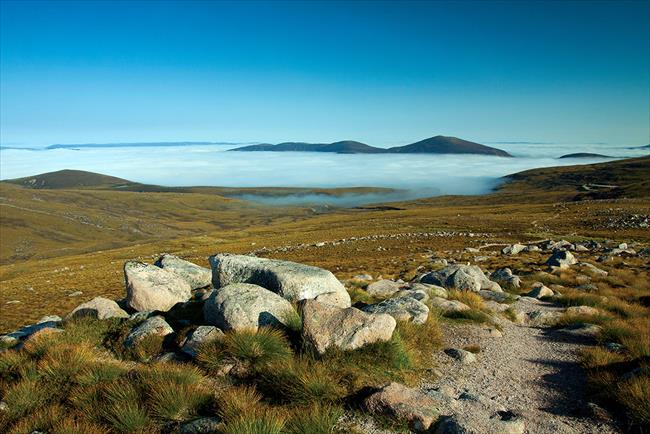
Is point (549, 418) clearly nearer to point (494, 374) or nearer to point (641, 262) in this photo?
point (494, 374)

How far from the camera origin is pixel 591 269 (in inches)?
1100

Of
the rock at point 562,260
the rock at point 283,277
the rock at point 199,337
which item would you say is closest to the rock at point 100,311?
the rock at point 283,277

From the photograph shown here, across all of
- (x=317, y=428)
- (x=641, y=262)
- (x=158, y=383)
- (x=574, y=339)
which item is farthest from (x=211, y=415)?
(x=641, y=262)

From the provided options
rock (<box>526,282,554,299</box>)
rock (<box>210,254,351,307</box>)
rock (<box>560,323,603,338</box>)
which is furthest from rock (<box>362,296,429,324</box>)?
rock (<box>526,282,554,299</box>)

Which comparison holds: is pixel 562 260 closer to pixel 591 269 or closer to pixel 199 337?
pixel 591 269

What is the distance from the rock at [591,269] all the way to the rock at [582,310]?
1261 centimetres

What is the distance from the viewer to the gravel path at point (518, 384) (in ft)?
25.2

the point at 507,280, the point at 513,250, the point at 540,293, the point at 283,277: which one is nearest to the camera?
the point at 283,277

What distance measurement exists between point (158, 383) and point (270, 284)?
21.4 ft

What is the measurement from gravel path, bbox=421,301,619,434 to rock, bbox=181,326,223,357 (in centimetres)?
584

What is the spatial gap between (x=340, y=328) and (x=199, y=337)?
4109 mm

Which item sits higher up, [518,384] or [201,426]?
[201,426]

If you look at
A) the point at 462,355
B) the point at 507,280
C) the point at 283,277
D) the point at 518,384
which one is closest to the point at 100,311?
the point at 283,277

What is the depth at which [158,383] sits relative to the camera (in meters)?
8.55
